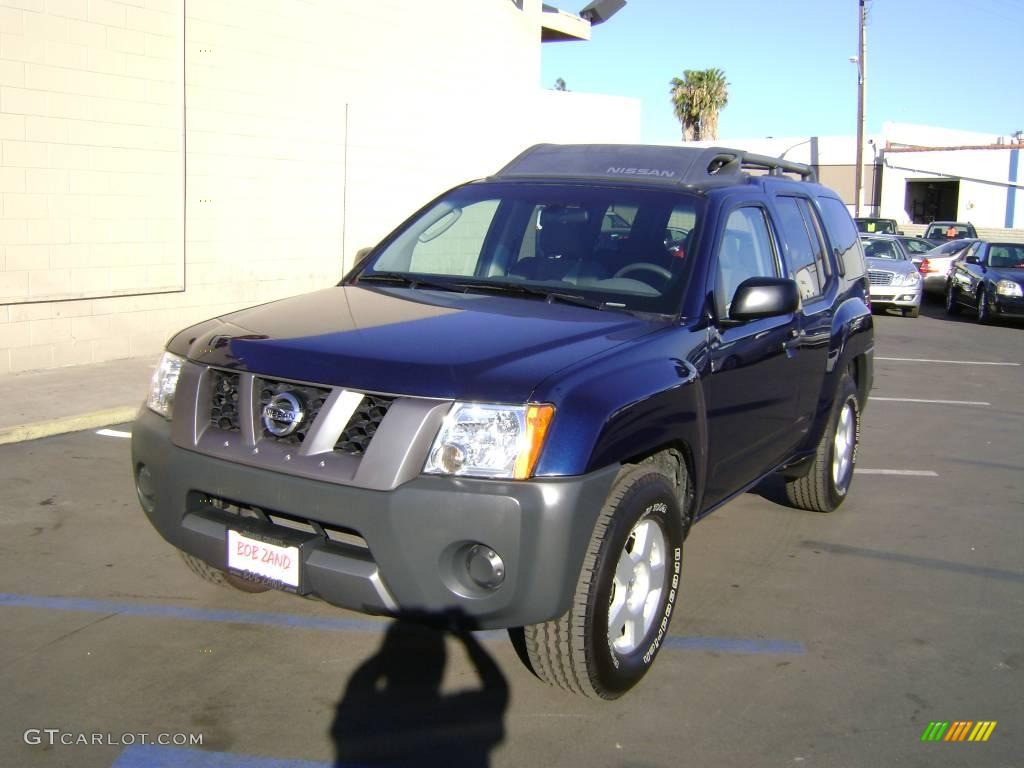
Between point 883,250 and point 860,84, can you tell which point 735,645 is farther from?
point 860,84

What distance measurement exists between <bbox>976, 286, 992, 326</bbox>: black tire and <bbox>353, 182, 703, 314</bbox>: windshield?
54.9ft

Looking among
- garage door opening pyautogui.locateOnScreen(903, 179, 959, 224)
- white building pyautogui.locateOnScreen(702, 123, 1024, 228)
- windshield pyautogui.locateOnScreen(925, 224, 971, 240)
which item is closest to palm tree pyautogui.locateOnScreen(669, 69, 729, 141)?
white building pyautogui.locateOnScreen(702, 123, 1024, 228)

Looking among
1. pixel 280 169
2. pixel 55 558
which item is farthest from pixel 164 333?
pixel 55 558

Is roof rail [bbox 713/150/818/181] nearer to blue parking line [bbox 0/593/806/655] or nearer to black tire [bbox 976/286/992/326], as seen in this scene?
blue parking line [bbox 0/593/806/655]

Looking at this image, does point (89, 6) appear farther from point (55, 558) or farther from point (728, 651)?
point (728, 651)

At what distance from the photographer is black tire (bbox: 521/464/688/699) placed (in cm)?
355

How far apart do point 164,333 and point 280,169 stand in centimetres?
271

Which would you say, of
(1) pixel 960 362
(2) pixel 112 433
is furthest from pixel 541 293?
(1) pixel 960 362

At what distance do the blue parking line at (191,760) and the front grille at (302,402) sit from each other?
1036mm

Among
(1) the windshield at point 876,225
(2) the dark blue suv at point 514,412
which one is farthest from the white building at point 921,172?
(2) the dark blue suv at point 514,412

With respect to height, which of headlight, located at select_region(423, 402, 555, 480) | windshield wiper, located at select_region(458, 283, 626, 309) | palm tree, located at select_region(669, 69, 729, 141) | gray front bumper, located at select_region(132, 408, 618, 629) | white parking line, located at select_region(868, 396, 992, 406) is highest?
palm tree, located at select_region(669, 69, 729, 141)

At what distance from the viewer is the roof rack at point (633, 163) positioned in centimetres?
520

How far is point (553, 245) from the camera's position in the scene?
4922 millimetres

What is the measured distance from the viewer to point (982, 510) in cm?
684
